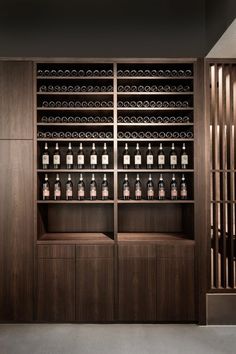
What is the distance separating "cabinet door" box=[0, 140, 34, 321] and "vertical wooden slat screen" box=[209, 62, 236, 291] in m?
1.90

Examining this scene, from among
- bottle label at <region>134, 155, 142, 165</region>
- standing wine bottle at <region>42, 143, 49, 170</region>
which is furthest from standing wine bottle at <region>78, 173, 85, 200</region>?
bottle label at <region>134, 155, 142, 165</region>

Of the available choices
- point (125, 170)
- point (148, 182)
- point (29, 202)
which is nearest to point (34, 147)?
point (29, 202)

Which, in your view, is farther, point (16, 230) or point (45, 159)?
point (45, 159)

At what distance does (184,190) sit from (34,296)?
6.30 feet

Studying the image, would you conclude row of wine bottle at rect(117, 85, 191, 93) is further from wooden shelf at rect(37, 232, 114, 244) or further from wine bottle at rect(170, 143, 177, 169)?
wooden shelf at rect(37, 232, 114, 244)

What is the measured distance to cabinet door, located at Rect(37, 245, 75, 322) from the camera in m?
3.84

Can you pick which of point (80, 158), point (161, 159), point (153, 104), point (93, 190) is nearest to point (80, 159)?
point (80, 158)

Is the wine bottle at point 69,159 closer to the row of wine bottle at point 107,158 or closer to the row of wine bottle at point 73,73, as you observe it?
the row of wine bottle at point 107,158

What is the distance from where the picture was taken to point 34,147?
3885mm

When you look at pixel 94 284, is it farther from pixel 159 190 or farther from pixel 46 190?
pixel 159 190

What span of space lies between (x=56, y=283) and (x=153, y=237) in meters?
1.12

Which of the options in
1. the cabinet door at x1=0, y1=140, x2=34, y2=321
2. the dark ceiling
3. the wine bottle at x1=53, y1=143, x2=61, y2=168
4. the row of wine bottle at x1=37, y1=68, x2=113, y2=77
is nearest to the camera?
the cabinet door at x1=0, y1=140, x2=34, y2=321

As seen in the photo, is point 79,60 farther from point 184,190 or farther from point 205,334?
point 205,334

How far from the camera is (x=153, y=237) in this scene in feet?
13.3
